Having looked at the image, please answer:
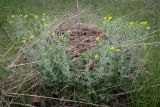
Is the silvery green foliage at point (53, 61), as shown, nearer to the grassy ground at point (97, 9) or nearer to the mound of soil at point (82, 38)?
the mound of soil at point (82, 38)

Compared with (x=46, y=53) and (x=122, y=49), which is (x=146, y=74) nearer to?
(x=122, y=49)

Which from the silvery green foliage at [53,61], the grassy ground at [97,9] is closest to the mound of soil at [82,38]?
the silvery green foliage at [53,61]

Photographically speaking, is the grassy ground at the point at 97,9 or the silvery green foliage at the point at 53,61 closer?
the silvery green foliage at the point at 53,61

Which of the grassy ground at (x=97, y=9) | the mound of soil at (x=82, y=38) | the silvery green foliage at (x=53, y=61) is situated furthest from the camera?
the grassy ground at (x=97, y=9)

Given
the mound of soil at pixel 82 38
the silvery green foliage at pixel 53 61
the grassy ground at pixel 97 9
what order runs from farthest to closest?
the grassy ground at pixel 97 9
the mound of soil at pixel 82 38
the silvery green foliage at pixel 53 61

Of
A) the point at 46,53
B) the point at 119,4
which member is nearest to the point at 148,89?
the point at 46,53

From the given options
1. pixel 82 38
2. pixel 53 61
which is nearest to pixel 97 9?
pixel 82 38

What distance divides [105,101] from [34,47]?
35.3 inches

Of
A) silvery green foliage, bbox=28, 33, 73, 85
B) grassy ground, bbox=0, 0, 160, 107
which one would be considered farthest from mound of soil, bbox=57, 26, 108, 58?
grassy ground, bbox=0, 0, 160, 107

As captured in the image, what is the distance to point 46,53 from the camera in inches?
143

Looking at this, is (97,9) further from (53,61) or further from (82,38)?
(53,61)

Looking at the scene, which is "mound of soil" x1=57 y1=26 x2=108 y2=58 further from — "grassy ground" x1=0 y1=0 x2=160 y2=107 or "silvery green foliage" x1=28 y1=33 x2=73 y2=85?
"grassy ground" x1=0 y1=0 x2=160 y2=107

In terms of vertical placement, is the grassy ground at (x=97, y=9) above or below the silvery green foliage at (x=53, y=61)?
below

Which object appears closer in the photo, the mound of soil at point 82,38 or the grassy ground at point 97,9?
the mound of soil at point 82,38
